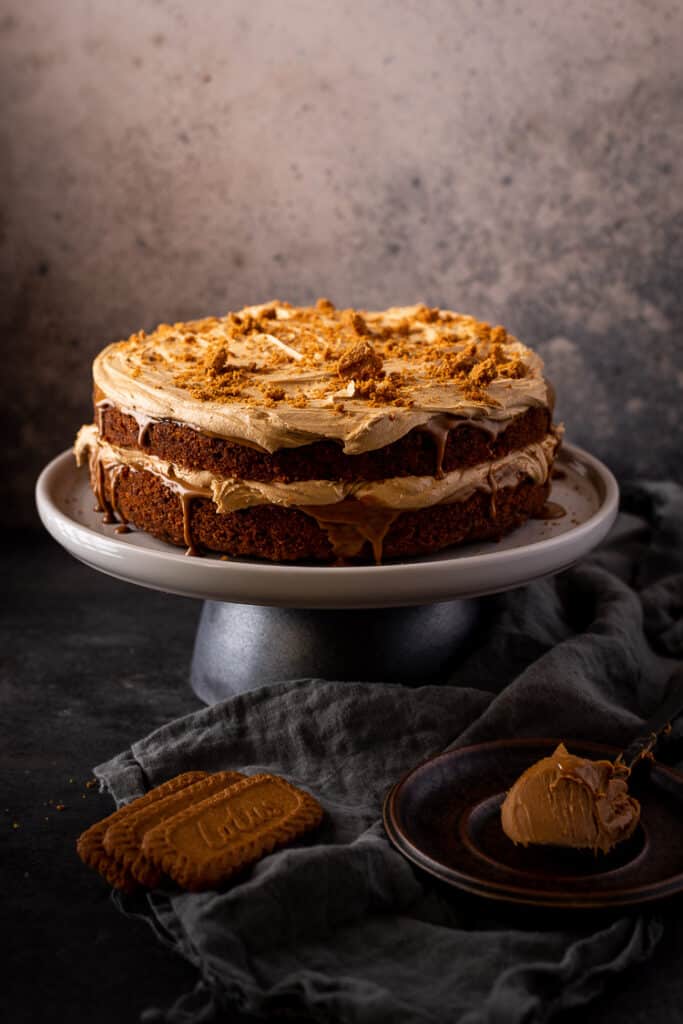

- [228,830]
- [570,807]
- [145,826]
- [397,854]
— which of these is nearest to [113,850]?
[145,826]

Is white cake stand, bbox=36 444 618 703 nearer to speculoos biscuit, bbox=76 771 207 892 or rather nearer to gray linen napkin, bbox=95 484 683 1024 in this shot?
gray linen napkin, bbox=95 484 683 1024

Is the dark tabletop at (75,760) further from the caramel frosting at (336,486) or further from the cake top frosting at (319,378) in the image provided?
the cake top frosting at (319,378)

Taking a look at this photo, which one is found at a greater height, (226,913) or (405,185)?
(405,185)

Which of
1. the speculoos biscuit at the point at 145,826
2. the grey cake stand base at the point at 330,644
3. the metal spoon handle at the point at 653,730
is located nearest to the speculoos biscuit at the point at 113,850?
the speculoos biscuit at the point at 145,826

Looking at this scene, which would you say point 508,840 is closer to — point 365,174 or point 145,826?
point 145,826

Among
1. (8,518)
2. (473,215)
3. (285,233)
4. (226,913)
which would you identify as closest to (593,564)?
(473,215)

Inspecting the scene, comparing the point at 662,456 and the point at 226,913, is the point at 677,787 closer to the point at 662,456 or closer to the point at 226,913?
the point at 226,913
